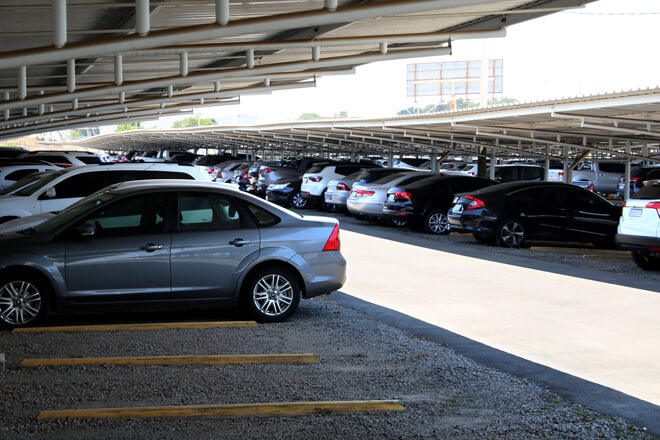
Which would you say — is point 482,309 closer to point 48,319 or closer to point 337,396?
point 337,396

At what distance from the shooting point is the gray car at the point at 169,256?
8.12 metres

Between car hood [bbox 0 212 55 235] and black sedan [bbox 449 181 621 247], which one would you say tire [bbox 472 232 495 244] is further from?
car hood [bbox 0 212 55 235]

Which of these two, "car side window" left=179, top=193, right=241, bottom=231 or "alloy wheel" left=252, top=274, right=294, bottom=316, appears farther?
"alloy wheel" left=252, top=274, right=294, bottom=316

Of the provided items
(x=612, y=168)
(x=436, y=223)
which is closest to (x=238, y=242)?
(x=436, y=223)

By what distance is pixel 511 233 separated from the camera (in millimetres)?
17453

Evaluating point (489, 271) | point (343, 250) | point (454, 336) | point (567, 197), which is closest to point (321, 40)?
point (343, 250)

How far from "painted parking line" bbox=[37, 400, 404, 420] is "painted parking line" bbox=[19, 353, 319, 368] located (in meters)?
1.32

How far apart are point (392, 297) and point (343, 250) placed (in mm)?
5200

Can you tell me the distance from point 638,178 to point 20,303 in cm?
3299

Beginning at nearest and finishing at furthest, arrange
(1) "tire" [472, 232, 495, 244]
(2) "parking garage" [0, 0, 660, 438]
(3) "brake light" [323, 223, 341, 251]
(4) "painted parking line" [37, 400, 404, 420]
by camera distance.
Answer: (4) "painted parking line" [37, 400, 404, 420] → (2) "parking garage" [0, 0, 660, 438] → (3) "brake light" [323, 223, 341, 251] → (1) "tire" [472, 232, 495, 244]

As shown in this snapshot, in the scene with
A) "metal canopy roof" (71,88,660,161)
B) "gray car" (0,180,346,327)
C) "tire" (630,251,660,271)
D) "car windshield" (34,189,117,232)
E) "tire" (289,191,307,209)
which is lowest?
"tire" (289,191,307,209)

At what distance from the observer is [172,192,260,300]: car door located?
845cm

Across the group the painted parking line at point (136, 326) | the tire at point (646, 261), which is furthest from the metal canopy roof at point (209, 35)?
the tire at point (646, 261)

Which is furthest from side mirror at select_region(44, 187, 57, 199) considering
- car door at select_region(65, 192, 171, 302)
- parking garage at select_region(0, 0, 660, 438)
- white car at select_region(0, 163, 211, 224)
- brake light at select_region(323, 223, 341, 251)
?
brake light at select_region(323, 223, 341, 251)
